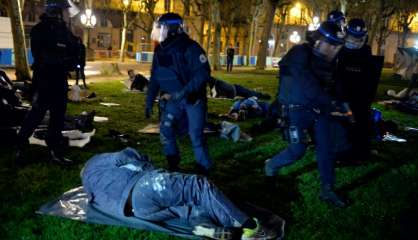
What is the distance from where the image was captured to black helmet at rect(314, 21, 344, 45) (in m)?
5.18

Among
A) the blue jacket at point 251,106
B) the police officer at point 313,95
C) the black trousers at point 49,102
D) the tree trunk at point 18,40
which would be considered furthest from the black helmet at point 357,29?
the tree trunk at point 18,40

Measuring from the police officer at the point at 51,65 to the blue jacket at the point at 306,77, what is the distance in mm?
2703

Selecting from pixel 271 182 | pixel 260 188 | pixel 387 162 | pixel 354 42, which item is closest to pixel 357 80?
pixel 354 42

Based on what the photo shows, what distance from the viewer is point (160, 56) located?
5719 millimetres

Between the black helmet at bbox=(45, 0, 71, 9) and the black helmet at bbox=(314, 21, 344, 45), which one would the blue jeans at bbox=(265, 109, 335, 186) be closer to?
the black helmet at bbox=(314, 21, 344, 45)

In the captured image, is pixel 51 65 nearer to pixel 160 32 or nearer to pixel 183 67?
pixel 160 32

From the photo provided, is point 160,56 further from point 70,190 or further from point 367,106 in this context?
point 367,106

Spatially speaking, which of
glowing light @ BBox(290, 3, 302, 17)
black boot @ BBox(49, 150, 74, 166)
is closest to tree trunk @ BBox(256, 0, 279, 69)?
glowing light @ BBox(290, 3, 302, 17)

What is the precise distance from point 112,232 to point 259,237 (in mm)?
1304

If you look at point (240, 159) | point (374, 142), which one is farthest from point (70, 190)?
point (374, 142)

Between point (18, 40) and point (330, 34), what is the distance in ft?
46.2

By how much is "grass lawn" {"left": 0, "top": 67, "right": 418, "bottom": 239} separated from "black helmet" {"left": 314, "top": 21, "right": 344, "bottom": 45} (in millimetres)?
1789

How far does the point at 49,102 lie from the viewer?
20.4ft

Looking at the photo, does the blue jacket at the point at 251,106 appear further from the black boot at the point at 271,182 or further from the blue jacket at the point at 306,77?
the blue jacket at the point at 306,77
